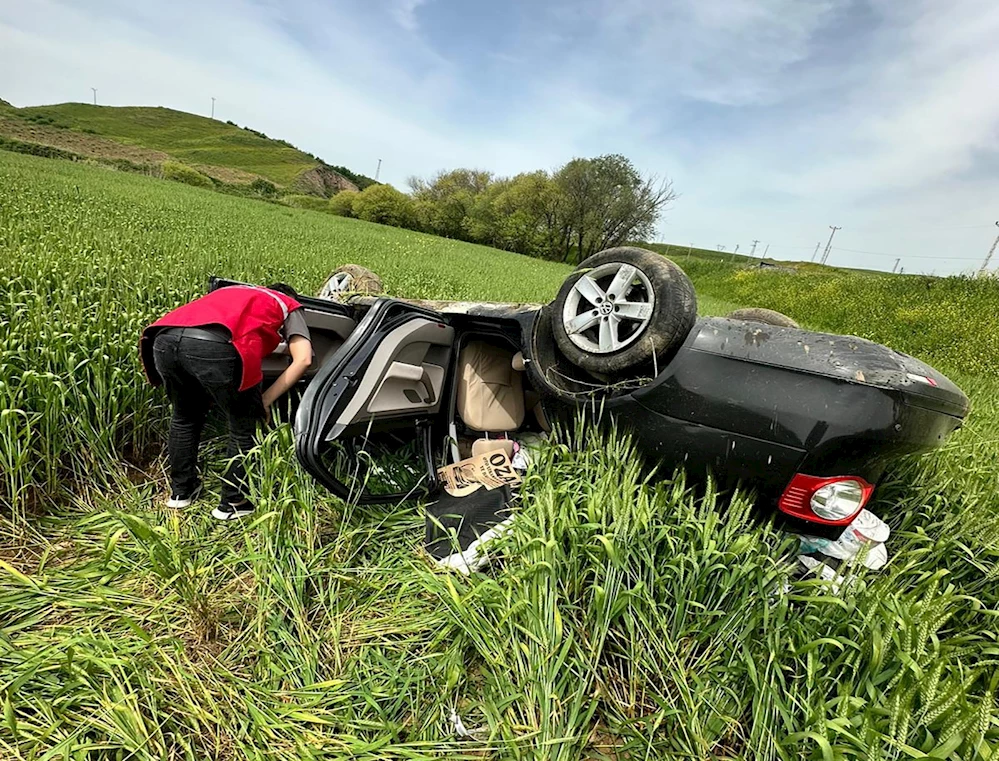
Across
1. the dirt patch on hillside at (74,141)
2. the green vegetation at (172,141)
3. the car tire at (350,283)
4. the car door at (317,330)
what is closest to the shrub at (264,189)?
the green vegetation at (172,141)

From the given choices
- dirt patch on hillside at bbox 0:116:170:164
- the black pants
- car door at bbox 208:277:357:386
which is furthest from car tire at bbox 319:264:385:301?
dirt patch on hillside at bbox 0:116:170:164

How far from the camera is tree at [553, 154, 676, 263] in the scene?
1542 inches

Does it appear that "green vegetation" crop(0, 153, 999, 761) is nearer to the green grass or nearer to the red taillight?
the red taillight

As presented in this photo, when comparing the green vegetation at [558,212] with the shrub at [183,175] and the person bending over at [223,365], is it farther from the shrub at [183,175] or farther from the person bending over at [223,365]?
the person bending over at [223,365]

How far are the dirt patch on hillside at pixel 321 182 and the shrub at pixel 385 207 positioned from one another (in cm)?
2361

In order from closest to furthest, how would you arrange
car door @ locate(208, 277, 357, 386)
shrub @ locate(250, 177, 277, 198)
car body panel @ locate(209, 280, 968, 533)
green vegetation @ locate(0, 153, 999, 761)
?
green vegetation @ locate(0, 153, 999, 761) < car body panel @ locate(209, 280, 968, 533) < car door @ locate(208, 277, 357, 386) < shrub @ locate(250, 177, 277, 198)

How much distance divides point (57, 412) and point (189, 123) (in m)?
112

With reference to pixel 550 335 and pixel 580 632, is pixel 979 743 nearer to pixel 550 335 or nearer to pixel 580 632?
Result: pixel 580 632

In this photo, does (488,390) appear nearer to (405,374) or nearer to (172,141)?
(405,374)

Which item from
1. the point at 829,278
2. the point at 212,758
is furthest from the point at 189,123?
the point at 212,758

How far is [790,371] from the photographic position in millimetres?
1490

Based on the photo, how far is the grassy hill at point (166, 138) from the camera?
48.1m

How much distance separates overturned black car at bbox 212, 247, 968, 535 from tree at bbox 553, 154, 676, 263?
1527 inches

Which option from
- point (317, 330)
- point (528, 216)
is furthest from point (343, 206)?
point (317, 330)
